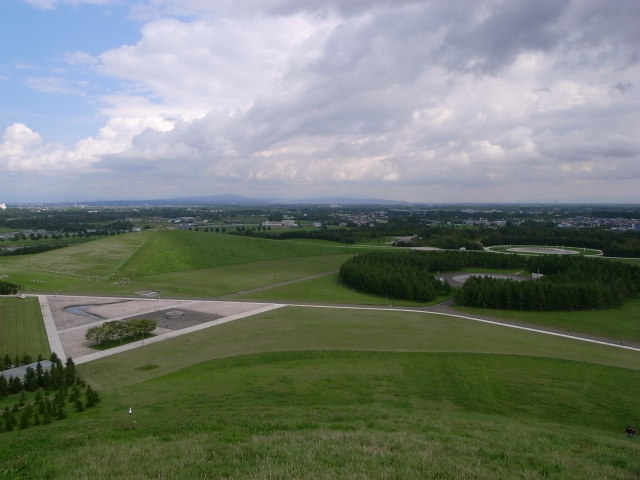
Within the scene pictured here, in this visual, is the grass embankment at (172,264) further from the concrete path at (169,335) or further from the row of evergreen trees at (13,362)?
the row of evergreen trees at (13,362)

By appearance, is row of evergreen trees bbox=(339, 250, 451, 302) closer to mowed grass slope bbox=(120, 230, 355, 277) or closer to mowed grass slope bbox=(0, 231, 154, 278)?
mowed grass slope bbox=(120, 230, 355, 277)

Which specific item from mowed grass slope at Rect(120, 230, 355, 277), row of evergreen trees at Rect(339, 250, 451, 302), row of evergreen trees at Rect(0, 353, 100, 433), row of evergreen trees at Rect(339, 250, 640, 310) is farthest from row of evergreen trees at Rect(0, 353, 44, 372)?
mowed grass slope at Rect(120, 230, 355, 277)

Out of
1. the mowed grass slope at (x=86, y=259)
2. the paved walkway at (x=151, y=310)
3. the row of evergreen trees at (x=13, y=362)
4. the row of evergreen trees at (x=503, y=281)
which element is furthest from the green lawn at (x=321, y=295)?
the mowed grass slope at (x=86, y=259)

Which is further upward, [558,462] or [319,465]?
[319,465]

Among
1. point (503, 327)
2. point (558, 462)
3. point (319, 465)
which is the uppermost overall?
point (319, 465)

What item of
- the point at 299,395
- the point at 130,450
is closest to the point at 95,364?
the point at 299,395

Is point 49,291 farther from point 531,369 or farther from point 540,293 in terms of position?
point 540,293
